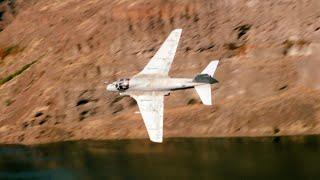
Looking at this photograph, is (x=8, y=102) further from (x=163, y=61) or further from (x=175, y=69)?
(x=163, y=61)

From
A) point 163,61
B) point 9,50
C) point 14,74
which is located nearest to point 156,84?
point 163,61

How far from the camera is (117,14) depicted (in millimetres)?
107188

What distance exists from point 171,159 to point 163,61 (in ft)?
51.6

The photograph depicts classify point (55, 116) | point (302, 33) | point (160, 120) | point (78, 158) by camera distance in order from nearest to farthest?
1. point (160, 120)
2. point (78, 158)
3. point (302, 33)
4. point (55, 116)

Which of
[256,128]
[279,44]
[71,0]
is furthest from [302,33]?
[71,0]

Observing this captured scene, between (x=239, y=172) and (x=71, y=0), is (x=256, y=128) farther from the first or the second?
(x=71, y=0)

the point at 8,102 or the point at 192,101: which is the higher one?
the point at 8,102

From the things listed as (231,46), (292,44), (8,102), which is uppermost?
(231,46)

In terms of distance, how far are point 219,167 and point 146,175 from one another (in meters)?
8.78

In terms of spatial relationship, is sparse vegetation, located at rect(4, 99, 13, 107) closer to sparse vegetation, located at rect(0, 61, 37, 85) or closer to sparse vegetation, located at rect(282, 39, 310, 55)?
sparse vegetation, located at rect(0, 61, 37, 85)

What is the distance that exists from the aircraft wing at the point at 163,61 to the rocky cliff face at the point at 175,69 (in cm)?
2278

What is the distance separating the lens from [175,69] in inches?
3875

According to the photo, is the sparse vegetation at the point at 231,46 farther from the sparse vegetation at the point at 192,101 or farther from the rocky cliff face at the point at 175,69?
the sparse vegetation at the point at 192,101

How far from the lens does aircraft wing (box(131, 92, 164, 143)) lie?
62.1 metres
